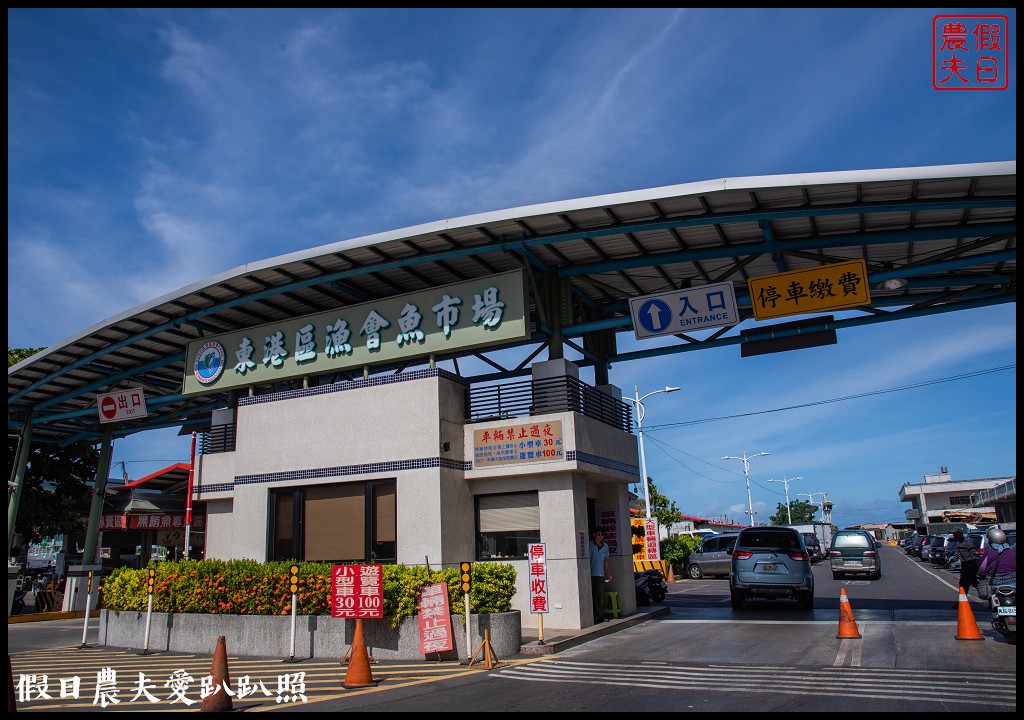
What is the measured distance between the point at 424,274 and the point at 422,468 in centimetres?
481

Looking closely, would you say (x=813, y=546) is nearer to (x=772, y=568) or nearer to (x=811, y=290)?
(x=772, y=568)

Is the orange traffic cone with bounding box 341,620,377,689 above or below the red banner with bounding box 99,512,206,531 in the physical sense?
below

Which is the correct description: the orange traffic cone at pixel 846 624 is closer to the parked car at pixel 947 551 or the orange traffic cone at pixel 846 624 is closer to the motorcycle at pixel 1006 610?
the motorcycle at pixel 1006 610

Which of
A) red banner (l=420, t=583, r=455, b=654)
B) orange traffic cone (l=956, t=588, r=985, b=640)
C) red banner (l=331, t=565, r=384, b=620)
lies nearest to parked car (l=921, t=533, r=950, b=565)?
orange traffic cone (l=956, t=588, r=985, b=640)

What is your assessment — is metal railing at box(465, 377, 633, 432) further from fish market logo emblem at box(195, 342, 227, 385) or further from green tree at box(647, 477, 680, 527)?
green tree at box(647, 477, 680, 527)

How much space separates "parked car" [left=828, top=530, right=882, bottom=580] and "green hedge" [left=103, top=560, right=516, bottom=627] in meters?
21.0

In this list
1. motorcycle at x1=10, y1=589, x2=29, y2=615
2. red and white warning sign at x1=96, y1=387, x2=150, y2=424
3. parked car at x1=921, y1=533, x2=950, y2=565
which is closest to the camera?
red and white warning sign at x1=96, y1=387, x2=150, y2=424

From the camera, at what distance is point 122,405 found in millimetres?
22344

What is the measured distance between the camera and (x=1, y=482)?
7.78 m

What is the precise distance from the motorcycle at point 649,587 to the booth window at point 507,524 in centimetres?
464

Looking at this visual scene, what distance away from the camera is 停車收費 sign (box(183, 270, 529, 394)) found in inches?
641

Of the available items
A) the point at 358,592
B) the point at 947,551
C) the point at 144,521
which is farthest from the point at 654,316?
the point at 947,551

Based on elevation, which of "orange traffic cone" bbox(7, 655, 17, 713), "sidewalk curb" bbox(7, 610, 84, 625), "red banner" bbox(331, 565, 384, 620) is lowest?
"sidewalk curb" bbox(7, 610, 84, 625)

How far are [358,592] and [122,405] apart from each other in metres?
13.8
